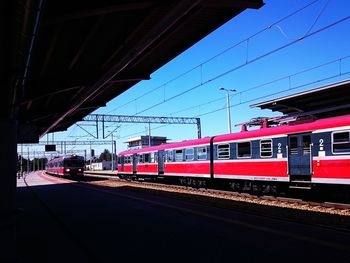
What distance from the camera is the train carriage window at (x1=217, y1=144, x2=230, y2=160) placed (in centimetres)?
2364

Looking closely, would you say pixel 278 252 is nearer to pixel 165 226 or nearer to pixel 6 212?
pixel 165 226

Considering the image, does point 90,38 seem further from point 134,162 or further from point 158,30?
point 134,162

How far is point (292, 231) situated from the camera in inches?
423

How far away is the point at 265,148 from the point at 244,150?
182 centimetres

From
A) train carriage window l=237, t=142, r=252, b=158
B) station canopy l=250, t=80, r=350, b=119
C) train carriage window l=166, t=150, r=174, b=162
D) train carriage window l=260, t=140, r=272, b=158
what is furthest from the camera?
train carriage window l=166, t=150, r=174, b=162

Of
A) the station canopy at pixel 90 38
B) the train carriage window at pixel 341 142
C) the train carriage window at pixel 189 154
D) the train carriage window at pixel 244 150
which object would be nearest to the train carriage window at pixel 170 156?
the train carriage window at pixel 189 154

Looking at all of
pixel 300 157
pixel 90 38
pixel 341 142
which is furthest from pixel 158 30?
pixel 300 157

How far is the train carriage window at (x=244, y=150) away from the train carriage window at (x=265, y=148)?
3.22ft

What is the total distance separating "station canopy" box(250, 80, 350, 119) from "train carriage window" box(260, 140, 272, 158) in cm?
381

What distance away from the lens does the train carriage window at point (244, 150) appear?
21.6 metres

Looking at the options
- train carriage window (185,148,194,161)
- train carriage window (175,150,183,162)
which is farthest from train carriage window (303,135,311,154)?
train carriage window (175,150,183,162)

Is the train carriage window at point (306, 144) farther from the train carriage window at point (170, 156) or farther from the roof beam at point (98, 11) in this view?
the train carriage window at point (170, 156)

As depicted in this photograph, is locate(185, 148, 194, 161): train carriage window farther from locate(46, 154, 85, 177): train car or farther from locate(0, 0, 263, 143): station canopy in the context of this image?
locate(46, 154, 85, 177): train car

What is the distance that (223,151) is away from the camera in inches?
949
